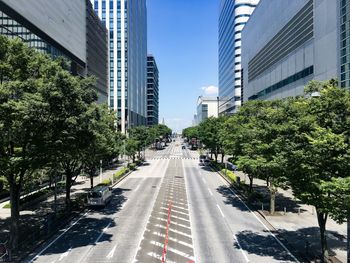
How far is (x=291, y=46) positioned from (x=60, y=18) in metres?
43.4

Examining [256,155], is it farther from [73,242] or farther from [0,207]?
[0,207]

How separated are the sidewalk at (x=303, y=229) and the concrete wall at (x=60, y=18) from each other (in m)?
40.0

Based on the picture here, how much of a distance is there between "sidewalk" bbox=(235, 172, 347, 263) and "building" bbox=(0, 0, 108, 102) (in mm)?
19150

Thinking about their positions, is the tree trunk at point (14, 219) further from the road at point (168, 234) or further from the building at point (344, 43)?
the building at point (344, 43)

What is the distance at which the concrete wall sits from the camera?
47.1 meters

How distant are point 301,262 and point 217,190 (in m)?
23.4

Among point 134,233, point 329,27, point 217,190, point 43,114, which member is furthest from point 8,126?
point 329,27

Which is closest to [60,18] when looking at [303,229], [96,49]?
[96,49]

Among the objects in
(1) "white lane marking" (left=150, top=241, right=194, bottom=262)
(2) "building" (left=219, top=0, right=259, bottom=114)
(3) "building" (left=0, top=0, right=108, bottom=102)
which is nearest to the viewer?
(1) "white lane marking" (left=150, top=241, right=194, bottom=262)

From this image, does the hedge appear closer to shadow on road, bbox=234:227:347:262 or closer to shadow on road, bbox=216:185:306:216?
shadow on road, bbox=216:185:306:216

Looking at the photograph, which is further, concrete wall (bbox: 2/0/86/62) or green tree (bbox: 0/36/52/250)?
concrete wall (bbox: 2/0/86/62)

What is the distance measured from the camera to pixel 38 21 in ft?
166

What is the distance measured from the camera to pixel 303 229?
25.3m

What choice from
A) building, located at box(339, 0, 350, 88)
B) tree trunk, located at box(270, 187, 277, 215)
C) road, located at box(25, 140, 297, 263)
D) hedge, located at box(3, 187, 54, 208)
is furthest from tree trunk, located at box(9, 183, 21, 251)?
building, located at box(339, 0, 350, 88)
